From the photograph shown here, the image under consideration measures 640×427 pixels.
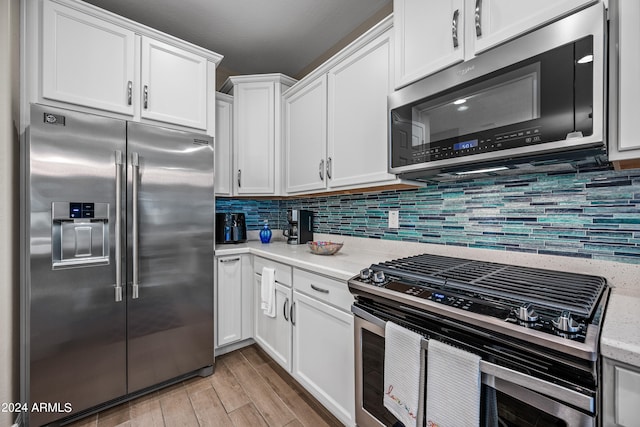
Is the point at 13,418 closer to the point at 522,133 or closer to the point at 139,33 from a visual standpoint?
the point at 139,33

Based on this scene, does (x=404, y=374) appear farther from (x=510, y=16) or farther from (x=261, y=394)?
(x=510, y=16)

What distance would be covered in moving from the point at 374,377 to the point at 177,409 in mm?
1297

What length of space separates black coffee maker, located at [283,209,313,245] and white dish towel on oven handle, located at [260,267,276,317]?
0.55m

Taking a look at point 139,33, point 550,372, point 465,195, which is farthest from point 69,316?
point 465,195

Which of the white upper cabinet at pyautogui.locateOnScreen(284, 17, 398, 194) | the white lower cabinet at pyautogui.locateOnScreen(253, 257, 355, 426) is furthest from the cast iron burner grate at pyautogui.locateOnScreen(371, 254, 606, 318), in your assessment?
the white upper cabinet at pyautogui.locateOnScreen(284, 17, 398, 194)

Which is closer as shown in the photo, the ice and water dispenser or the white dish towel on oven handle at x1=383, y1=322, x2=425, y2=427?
the white dish towel on oven handle at x1=383, y1=322, x2=425, y2=427

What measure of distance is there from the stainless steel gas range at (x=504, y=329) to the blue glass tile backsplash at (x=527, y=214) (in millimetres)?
185

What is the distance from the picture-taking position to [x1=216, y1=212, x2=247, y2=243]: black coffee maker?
262 cm

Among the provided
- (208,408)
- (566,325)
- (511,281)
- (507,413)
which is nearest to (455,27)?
(511,281)

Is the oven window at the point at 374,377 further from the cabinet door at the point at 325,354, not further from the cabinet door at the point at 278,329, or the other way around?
the cabinet door at the point at 278,329

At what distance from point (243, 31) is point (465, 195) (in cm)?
218

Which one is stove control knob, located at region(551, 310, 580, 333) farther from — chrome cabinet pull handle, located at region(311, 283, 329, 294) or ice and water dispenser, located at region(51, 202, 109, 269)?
ice and water dispenser, located at region(51, 202, 109, 269)

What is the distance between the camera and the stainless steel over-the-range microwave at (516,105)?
0.89 meters

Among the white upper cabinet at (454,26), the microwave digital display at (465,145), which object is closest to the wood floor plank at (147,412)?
the microwave digital display at (465,145)
